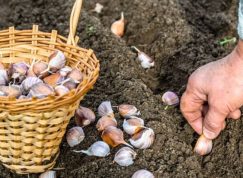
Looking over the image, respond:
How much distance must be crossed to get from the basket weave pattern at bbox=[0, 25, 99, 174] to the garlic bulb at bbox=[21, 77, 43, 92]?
16 centimetres

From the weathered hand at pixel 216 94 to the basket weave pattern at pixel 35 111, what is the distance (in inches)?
17.3

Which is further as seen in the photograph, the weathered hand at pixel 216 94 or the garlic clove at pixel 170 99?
the garlic clove at pixel 170 99

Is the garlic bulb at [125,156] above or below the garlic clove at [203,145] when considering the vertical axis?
above

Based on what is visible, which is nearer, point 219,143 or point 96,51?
point 219,143

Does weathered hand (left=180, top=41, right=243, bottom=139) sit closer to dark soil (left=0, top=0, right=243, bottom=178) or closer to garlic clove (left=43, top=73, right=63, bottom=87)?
dark soil (left=0, top=0, right=243, bottom=178)

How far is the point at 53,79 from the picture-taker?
2.31 meters

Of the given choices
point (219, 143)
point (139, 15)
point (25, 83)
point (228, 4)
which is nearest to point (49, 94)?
point (25, 83)

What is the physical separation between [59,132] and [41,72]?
24 cm

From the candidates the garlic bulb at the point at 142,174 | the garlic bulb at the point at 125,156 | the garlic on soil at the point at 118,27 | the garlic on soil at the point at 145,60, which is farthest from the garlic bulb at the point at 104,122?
the garlic on soil at the point at 118,27

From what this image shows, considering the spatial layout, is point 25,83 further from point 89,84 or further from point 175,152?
point 175,152

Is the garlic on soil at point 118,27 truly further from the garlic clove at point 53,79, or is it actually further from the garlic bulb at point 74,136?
the garlic clove at point 53,79

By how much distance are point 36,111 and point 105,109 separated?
632 millimetres

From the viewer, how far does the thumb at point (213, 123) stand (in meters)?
2.38

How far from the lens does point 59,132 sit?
2.27 metres
